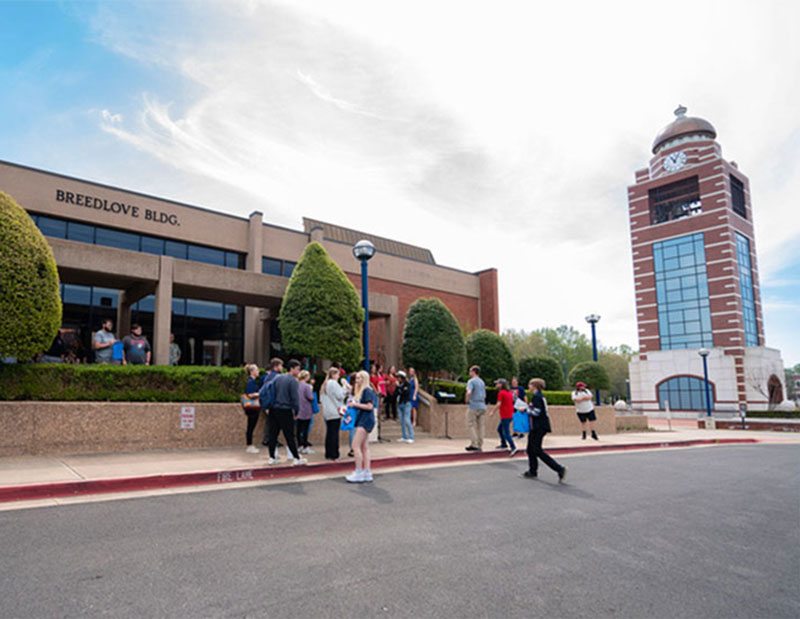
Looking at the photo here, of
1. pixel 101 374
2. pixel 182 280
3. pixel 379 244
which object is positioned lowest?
pixel 101 374

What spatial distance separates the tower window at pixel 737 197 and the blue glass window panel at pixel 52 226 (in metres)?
54.5

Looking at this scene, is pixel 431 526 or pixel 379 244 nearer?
pixel 431 526

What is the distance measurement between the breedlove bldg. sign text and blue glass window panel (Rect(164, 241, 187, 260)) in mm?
750

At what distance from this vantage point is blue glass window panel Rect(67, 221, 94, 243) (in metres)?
17.9

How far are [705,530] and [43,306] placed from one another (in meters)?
11.1

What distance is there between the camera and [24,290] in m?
9.59

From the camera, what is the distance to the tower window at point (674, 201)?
5209cm

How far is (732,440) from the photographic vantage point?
21328 mm

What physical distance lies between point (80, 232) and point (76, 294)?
7.59ft

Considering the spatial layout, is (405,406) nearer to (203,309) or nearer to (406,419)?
(406,419)

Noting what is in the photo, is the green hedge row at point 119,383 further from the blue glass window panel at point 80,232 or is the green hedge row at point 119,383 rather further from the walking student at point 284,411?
the blue glass window panel at point 80,232

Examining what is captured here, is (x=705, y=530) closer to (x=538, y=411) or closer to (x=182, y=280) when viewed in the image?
(x=538, y=411)

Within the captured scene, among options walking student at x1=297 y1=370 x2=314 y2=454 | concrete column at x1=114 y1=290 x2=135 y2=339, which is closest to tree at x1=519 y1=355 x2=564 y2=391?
walking student at x1=297 y1=370 x2=314 y2=454

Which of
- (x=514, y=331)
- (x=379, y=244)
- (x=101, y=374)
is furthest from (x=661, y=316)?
(x=101, y=374)
